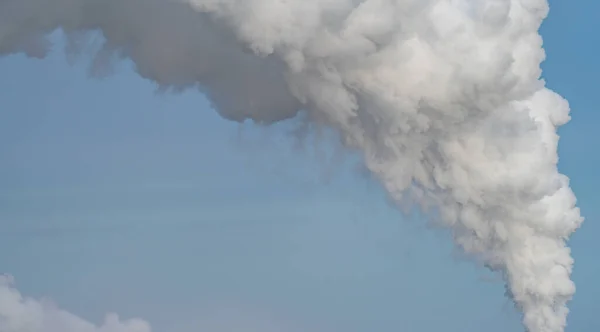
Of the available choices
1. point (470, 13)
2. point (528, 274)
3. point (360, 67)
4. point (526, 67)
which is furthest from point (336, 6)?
point (528, 274)

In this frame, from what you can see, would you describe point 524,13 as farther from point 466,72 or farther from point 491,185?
point 491,185

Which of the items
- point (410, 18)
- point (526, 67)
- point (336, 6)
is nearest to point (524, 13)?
point (526, 67)

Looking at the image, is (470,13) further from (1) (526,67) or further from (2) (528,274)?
(2) (528,274)

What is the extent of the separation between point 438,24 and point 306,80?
4295 mm

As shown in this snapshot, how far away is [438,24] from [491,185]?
5.06 m

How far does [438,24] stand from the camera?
103 ft

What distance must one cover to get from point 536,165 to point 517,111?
1.69 m

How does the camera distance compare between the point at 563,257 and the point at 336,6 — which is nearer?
the point at 336,6

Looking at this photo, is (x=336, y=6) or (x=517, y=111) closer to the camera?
(x=336, y=6)

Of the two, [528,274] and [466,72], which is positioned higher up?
[466,72]

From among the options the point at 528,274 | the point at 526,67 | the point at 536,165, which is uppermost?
the point at 526,67

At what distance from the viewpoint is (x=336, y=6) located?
98.0 feet

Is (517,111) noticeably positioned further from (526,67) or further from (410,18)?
(410,18)

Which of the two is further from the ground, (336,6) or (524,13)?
(524,13)
